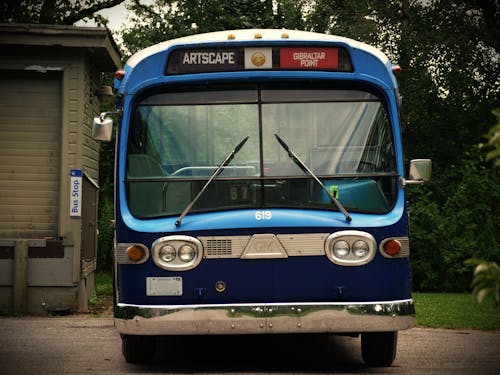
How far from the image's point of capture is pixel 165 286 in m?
8.48

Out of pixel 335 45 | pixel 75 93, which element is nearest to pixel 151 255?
pixel 335 45

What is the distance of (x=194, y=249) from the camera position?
8.46 m

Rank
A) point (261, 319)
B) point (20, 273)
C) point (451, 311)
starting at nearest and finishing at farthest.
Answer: point (261, 319) < point (20, 273) < point (451, 311)

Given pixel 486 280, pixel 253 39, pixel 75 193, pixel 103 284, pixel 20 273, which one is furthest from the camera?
pixel 103 284

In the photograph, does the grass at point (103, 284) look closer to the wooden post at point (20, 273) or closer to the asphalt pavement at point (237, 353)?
the wooden post at point (20, 273)

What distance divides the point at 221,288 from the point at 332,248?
909 mm

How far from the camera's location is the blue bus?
333 inches

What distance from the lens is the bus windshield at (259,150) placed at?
873cm

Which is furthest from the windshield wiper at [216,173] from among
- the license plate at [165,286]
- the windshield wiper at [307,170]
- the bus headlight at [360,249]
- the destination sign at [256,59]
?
the bus headlight at [360,249]

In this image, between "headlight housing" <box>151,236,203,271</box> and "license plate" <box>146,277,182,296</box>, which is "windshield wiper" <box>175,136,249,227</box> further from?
"license plate" <box>146,277,182,296</box>

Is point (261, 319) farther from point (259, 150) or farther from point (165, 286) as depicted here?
point (259, 150)

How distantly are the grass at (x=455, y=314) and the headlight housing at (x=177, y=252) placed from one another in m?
3.98

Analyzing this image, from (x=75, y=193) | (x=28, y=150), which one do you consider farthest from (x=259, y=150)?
(x=28, y=150)

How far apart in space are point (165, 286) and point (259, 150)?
4.35ft
